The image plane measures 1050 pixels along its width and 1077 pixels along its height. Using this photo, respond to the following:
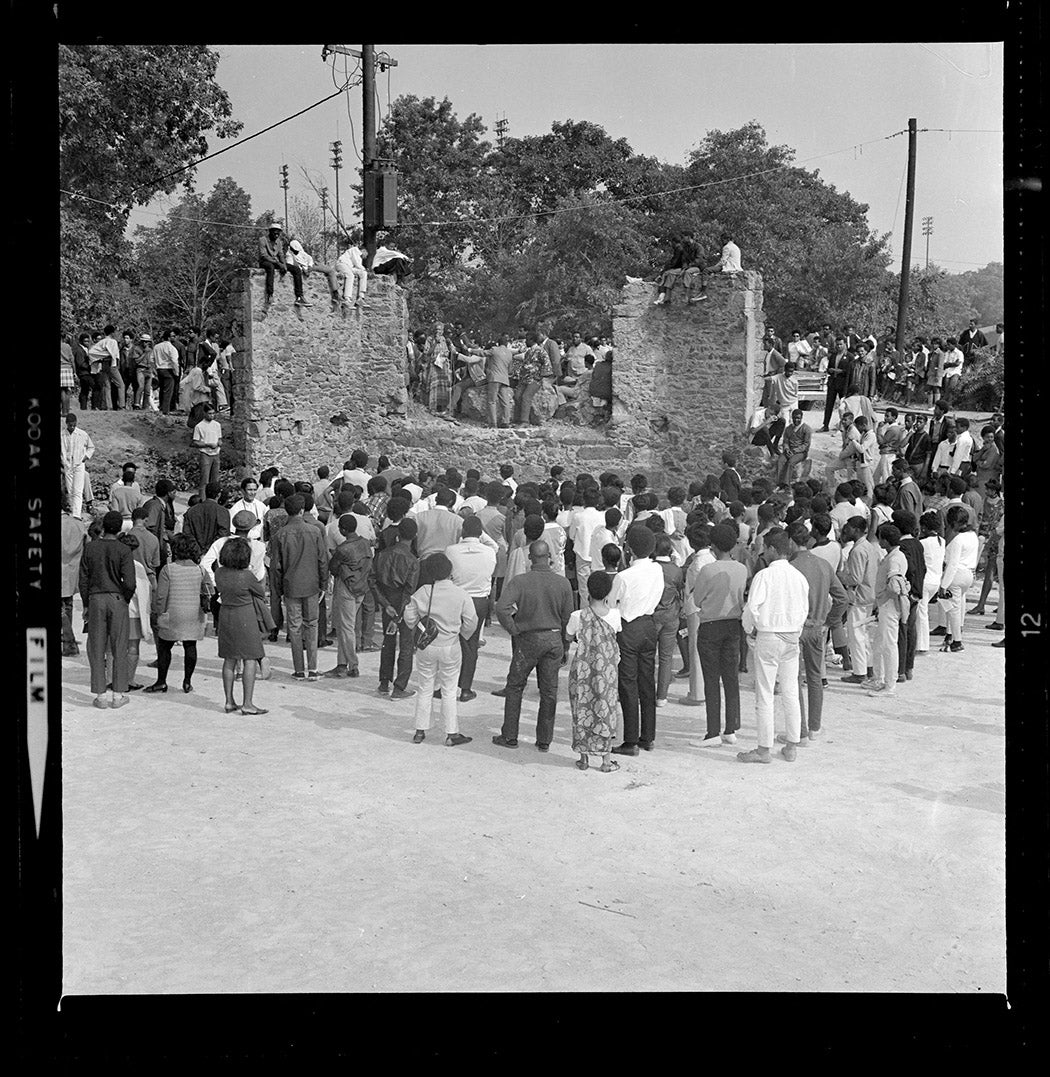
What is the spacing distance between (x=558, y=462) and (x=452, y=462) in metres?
1.56

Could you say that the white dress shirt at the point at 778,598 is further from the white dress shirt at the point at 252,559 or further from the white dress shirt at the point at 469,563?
the white dress shirt at the point at 252,559

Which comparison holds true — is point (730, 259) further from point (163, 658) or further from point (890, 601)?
point (163, 658)

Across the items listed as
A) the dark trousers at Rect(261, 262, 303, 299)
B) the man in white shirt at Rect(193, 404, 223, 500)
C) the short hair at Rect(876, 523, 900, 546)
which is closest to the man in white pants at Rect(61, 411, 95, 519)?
the man in white shirt at Rect(193, 404, 223, 500)

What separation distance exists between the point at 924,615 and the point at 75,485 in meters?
8.84

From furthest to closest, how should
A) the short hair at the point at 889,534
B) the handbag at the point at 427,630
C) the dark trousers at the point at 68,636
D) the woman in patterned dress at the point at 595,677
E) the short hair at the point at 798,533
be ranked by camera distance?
1. the dark trousers at the point at 68,636
2. the short hair at the point at 889,534
3. the short hair at the point at 798,533
4. the handbag at the point at 427,630
5. the woman in patterned dress at the point at 595,677

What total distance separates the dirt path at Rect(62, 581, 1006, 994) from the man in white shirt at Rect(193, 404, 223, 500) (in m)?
7.18

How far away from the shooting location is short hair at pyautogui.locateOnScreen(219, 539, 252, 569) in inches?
342

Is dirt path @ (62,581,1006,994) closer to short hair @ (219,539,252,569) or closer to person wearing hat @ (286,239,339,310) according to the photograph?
short hair @ (219,539,252,569)

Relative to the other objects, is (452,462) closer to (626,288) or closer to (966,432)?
(626,288)

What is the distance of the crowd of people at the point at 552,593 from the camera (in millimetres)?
8078

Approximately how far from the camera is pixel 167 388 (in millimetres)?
17297

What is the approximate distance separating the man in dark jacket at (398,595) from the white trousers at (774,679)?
8.95 ft

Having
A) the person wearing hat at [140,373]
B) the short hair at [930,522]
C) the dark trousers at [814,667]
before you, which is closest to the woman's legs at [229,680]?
the dark trousers at [814,667]

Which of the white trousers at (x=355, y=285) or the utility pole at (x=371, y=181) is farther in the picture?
the white trousers at (x=355, y=285)
